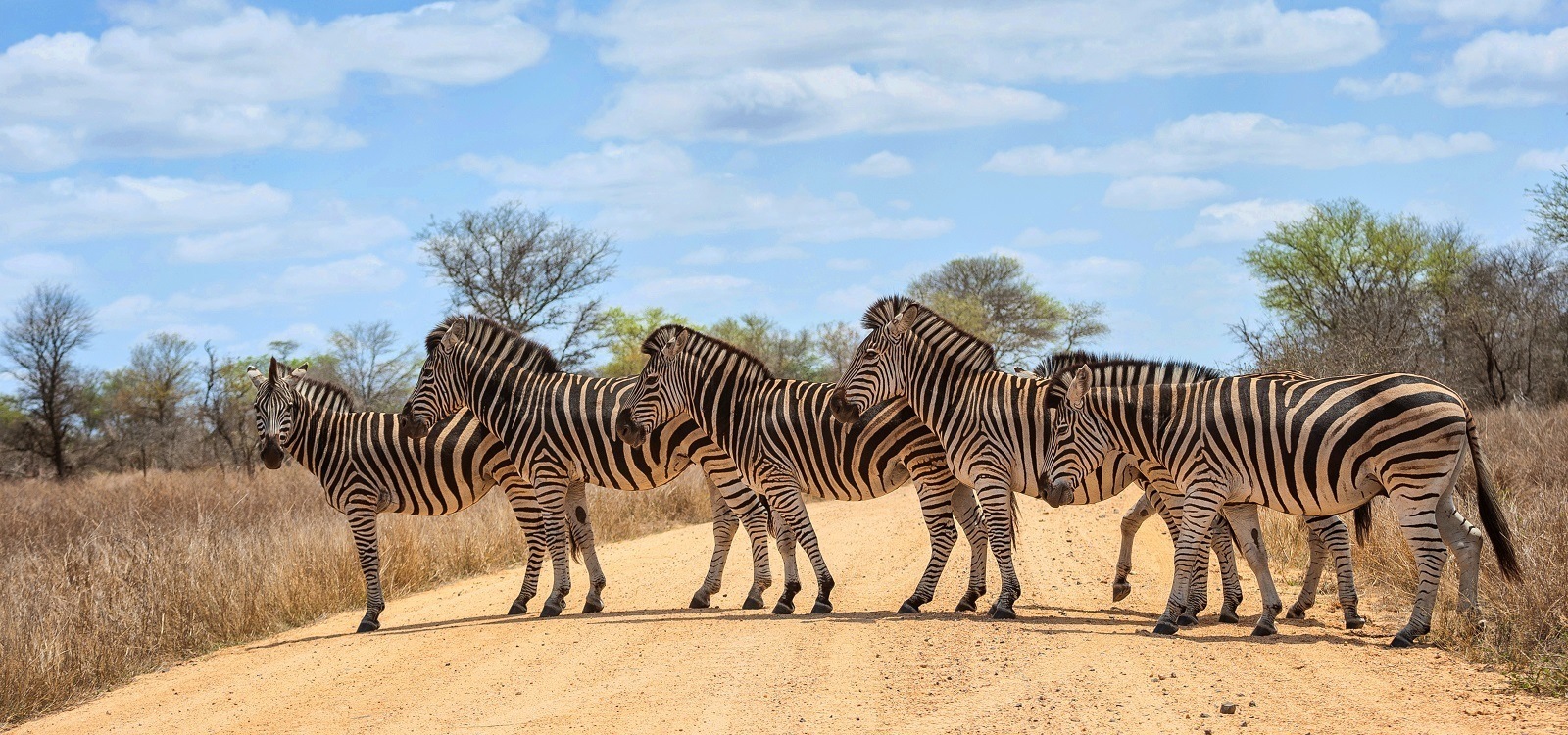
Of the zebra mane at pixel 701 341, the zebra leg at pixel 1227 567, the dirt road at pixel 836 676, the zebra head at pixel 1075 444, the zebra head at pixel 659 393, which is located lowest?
the dirt road at pixel 836 676

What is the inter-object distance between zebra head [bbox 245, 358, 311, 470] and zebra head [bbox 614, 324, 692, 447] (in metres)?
3.15

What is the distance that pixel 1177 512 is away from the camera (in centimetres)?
1088

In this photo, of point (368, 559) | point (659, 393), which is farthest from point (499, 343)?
point (368, 559)

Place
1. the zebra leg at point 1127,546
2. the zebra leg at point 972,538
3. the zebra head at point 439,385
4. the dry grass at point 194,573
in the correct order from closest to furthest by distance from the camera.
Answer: the dry grass at point 194,573 → the zebra leg at point 972,538 → the zebra leg at point 1127,546 → the zebra head at point 439,385

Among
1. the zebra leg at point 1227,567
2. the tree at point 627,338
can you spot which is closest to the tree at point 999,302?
the tree at point 627,338

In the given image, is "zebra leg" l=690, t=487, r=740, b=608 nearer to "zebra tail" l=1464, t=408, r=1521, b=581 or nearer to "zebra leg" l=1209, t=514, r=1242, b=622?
"zebra leg" l=1209, t=514, r=1242, b=622

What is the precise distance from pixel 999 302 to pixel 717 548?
4181 cm

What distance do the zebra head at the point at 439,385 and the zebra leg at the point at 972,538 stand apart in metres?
4.90

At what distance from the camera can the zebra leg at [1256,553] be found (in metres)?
9.40

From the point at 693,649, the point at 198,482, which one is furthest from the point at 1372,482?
the point at 198,482

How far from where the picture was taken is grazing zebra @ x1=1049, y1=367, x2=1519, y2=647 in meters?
8.75

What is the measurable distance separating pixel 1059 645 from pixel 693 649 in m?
2.52

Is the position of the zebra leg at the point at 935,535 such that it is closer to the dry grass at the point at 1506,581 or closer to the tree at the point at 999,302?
the dry grass at the point at 1506,581

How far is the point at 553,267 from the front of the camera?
155ft
